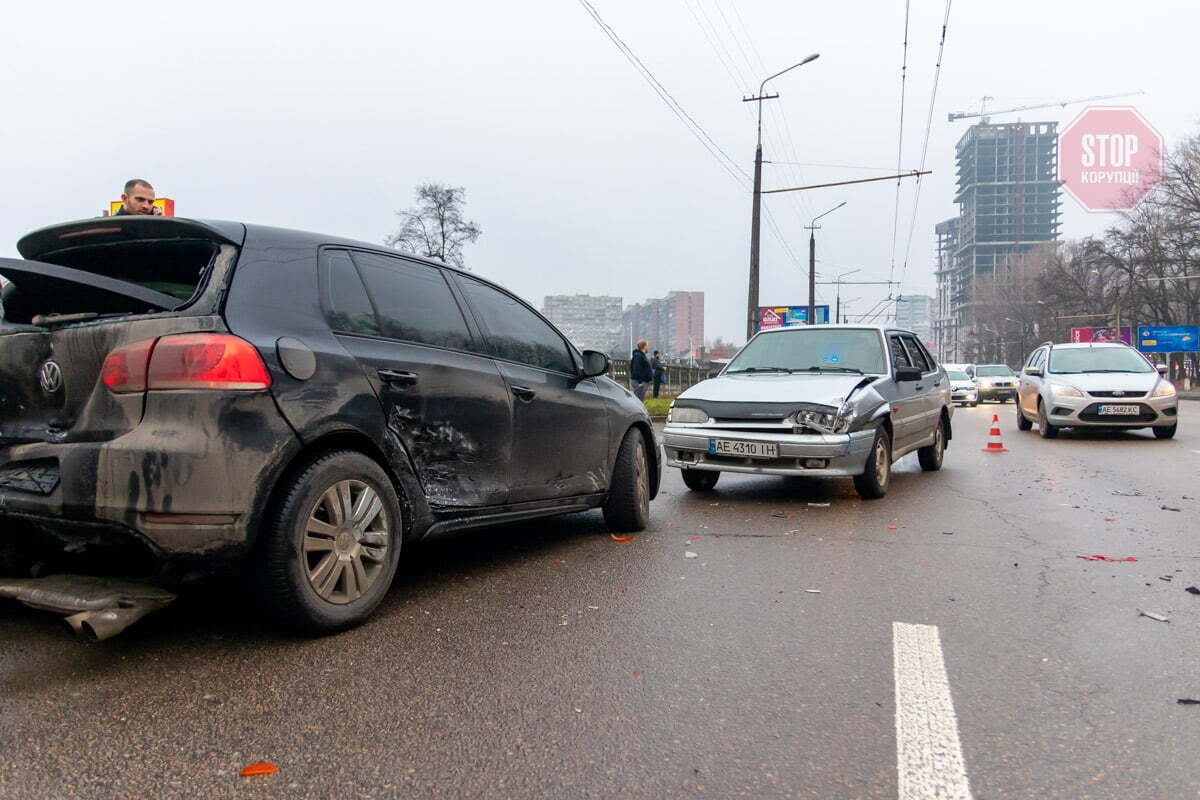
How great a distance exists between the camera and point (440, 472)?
12.6 ft

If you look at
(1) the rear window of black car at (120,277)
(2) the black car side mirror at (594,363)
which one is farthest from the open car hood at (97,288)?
(2) the black car side mirror at (594,363)

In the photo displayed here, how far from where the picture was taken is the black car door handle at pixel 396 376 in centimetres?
356

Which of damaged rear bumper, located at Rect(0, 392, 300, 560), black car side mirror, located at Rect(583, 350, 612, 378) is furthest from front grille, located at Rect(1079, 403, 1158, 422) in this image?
damaged rear bumper, located at Rect(0, 392, 300, 560)

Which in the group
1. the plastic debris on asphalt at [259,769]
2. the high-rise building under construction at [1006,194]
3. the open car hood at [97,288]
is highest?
the high-rise building under construction at [1006,194]

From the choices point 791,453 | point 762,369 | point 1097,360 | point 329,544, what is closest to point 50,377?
point 329,544

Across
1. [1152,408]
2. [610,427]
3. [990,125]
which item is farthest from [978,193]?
[610,427]

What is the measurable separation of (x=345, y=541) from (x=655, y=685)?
1.33 meters

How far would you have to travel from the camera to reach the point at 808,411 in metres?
6.67

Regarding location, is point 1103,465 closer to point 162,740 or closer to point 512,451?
point 512,451

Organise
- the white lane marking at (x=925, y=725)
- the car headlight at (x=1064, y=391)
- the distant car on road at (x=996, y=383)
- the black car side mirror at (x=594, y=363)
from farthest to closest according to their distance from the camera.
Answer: the distant car on road at (x=996, y=383) < the car headlight at (x=1064, y=391) < the black car side mirror at (x=594, y=363) < the white lane marking at (x=925, y=725)

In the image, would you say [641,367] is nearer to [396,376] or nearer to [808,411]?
[808,411]

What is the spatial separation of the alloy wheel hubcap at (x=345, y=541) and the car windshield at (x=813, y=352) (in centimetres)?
522

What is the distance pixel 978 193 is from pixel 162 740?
17529 cm

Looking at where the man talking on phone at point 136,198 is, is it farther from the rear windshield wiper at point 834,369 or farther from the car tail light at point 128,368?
the rear windshield wiper at point 834,369
